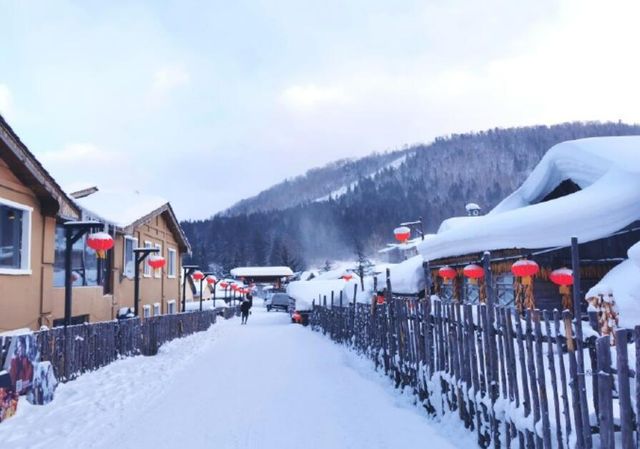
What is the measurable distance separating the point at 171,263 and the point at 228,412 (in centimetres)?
2006

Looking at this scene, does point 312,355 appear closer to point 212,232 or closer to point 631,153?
point 631,153

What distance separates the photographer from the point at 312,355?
1459 cm

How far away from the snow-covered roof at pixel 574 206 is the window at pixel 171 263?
14972 millimetres

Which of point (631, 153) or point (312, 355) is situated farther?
point (312, 355)

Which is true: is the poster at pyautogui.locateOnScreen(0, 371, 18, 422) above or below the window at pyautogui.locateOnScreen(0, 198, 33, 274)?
below

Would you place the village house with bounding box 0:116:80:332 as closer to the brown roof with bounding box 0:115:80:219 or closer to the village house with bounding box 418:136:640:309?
the brown roof with bounding box 0:115:80:219

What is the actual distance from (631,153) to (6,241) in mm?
14428

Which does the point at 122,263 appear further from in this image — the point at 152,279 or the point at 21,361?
the point at 21,361

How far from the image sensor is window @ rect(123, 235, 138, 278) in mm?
19188

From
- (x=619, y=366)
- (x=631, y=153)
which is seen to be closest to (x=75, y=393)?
(x=619, y=366)

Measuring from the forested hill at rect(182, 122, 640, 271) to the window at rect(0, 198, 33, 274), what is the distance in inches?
3305

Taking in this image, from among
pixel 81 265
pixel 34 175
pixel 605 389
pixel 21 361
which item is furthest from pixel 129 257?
pixel 605 389

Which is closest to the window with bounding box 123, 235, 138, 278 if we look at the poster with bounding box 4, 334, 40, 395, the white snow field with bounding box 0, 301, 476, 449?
the white snow field with bounding box 0, 301, 476, 449

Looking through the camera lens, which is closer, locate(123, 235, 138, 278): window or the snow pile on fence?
the snow pile on fence
